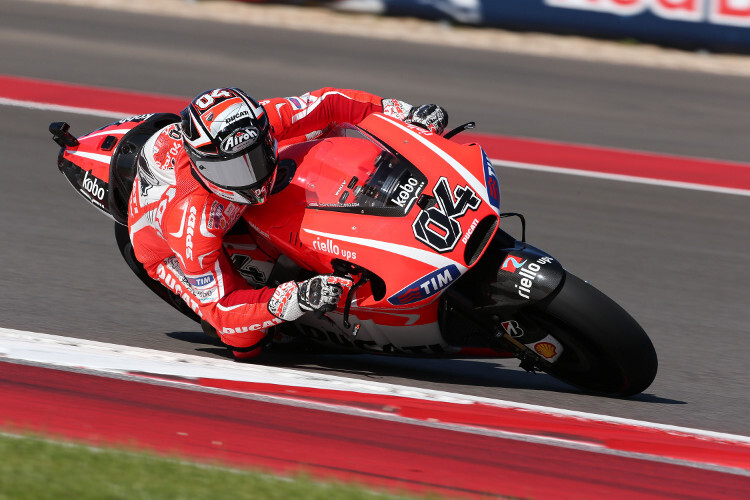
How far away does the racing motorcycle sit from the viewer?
4367mm

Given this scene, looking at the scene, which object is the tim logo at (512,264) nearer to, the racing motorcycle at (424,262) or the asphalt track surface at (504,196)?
the racing motorcycle at (424,262)

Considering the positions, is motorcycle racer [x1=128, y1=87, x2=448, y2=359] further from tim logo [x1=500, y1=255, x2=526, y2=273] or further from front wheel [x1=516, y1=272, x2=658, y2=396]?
front wheel [x1=516, y1=272, x2=658, y2=396]

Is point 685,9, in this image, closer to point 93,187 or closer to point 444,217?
point 93,187

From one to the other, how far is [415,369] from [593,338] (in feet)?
3.69

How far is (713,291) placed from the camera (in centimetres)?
669

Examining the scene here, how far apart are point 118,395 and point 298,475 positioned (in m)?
1.15

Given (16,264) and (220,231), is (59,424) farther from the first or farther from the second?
(16,264)

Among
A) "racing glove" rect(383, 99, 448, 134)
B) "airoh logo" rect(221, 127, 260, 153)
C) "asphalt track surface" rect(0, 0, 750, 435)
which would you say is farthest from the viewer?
"asphalt track surface" rect(0, 0, 750, 435)

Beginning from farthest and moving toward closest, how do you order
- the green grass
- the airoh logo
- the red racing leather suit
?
the red racing leather suit, the airoh logo, the green grass

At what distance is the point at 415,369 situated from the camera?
5262mm

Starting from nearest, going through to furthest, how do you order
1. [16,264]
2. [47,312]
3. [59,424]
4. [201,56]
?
[59,424], [47,312], [16,264], [201,56]

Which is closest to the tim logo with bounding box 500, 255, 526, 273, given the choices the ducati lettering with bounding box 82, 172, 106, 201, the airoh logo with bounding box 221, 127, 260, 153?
the airoh logo with bounding box 221, 127, 260, 153

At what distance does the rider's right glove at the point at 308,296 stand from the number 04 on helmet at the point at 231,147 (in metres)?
0.41

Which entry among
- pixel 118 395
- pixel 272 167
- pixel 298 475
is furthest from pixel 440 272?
pixel 118 395
